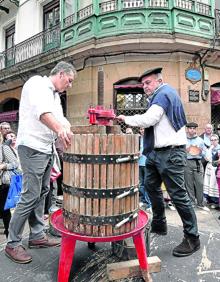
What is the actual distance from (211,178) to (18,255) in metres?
5.24

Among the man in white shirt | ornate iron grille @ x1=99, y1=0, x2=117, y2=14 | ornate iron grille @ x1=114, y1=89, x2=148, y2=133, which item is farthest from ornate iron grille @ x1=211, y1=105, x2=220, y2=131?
the man in white shirt

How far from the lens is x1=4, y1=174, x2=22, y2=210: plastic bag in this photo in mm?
4438

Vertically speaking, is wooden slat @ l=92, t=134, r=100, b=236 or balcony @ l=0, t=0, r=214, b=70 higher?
balcony @ l=0, t=0, r=214, b=70

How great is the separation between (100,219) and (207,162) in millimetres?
5439

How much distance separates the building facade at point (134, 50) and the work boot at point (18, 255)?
8000mm

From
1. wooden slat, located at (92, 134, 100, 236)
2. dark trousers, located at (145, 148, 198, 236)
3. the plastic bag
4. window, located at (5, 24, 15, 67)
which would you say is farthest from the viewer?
window, located at (5, 24, 15, 67)

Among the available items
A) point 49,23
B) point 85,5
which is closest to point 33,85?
point 85,5

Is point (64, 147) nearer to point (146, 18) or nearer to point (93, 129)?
point (93, 129)

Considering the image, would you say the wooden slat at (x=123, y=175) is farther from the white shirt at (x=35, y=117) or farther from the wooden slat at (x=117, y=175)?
the white shirt at (x=35, y=117)

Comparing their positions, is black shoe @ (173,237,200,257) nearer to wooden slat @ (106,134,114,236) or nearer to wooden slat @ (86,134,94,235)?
wooden slat @ (106,134,114,236)

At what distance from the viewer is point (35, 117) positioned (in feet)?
9.73

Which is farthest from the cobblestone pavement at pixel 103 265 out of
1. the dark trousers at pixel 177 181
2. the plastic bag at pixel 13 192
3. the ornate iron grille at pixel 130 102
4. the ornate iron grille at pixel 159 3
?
the ornate iron grille at pixel 159 3

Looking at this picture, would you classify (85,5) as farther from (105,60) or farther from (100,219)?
(100,219)

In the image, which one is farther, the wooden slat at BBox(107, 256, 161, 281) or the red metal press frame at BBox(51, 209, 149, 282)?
the wooden slat at BBox(107, 256, 161, 281)
